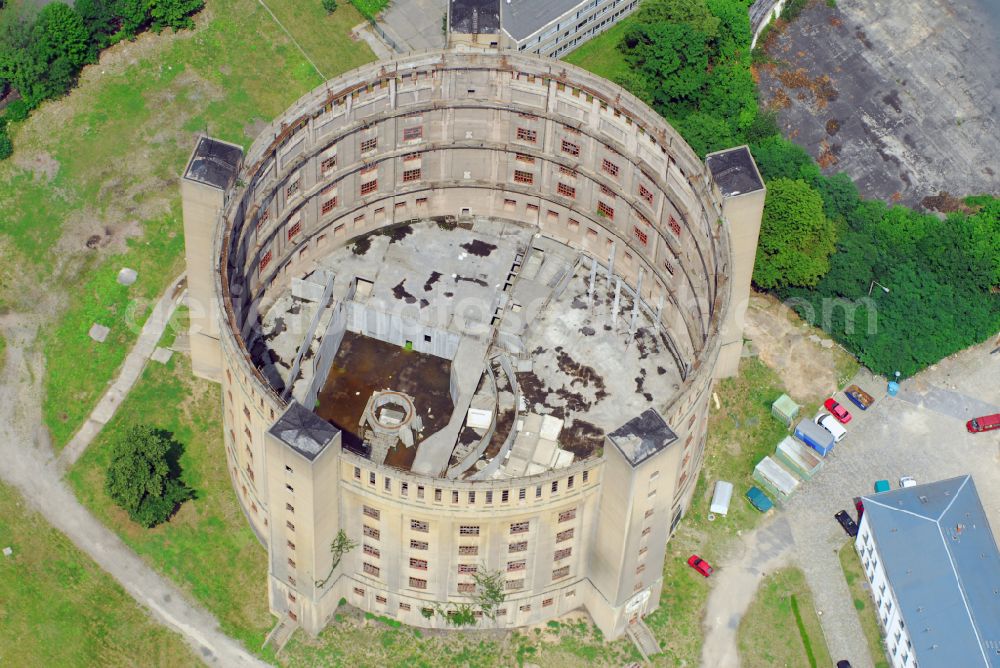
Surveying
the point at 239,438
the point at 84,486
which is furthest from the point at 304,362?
the point at 84,486

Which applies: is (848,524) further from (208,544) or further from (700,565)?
(208,544)

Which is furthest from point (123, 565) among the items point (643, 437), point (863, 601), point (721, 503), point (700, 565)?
point (863, 601)

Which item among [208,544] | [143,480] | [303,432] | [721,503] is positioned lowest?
[208,544]

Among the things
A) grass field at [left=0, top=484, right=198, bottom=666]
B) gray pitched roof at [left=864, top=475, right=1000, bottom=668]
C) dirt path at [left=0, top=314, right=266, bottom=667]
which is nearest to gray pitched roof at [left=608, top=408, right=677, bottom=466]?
gray pitched roof at [left=864, top=475, right=1000, bottom=668]

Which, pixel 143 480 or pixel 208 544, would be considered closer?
pixel 143 480

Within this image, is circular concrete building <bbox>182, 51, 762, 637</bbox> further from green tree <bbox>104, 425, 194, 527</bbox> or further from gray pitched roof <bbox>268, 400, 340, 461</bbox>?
green tree <bbox>104, 425, 194, 527</bbox>

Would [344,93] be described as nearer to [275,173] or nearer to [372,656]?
[275,173]
